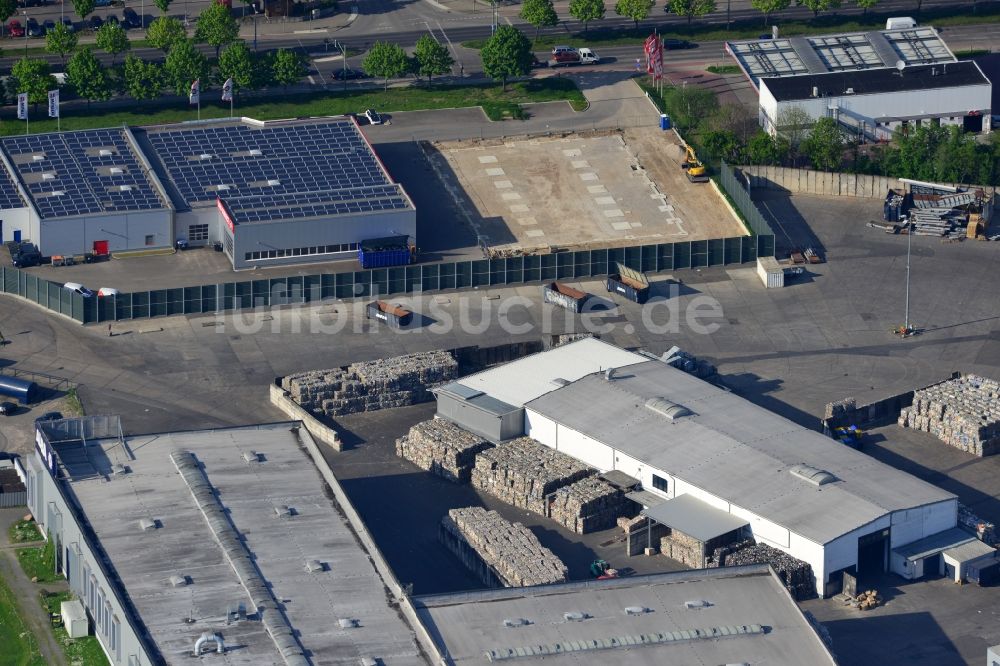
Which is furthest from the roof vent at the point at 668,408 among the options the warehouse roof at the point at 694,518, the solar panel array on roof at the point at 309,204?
the solar panel array on roof at the point at 309,204

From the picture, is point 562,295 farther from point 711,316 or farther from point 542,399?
point 542,399

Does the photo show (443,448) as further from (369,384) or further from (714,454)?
(714,454)

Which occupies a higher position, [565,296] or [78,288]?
[78,288]

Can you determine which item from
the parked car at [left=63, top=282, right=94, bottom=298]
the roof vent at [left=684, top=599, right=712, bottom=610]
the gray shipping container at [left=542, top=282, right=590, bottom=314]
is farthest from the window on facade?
the roof vent at [left=684, top=599, right=712, bottom=610]

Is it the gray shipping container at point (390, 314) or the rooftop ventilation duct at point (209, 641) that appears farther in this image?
the gray shipping container at point (390, 314)

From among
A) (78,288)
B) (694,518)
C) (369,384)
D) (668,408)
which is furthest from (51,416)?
(694,518)

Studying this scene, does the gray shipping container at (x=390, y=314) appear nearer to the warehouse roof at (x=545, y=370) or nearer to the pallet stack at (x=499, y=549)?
the warehouse roof at (x=545, y=370)

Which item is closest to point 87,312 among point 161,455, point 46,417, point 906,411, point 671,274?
point 46,417
